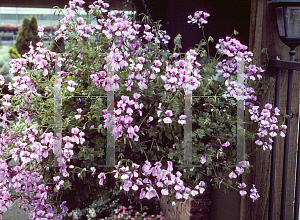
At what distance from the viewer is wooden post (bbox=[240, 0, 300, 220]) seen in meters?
1.50

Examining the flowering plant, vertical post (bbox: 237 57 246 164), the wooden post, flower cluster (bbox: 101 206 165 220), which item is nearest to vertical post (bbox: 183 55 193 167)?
the flowering plant

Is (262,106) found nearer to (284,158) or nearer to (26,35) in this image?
(284,158)

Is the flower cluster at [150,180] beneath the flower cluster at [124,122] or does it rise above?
beneath

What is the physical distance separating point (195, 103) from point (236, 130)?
0.71ft

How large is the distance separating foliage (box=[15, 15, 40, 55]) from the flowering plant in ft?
33.9

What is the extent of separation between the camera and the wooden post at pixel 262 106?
59.0 inches

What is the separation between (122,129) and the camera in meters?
1.07

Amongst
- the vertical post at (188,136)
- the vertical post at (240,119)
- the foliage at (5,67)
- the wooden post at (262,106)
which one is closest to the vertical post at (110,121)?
the vertical post at (188,136)

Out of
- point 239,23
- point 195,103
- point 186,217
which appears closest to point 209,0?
point 239,23

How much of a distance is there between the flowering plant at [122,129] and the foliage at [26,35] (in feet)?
33.9

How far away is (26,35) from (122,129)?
36.4ft

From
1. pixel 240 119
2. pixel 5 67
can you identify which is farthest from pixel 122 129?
pixel 5 67

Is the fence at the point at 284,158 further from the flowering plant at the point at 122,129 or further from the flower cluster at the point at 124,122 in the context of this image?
the flower cluster at the point at 124,122

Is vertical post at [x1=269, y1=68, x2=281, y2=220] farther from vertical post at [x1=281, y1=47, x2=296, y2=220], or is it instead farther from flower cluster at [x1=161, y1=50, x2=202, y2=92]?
flower cluster at [x1=161, y1=50, x2=202, y2=92]
